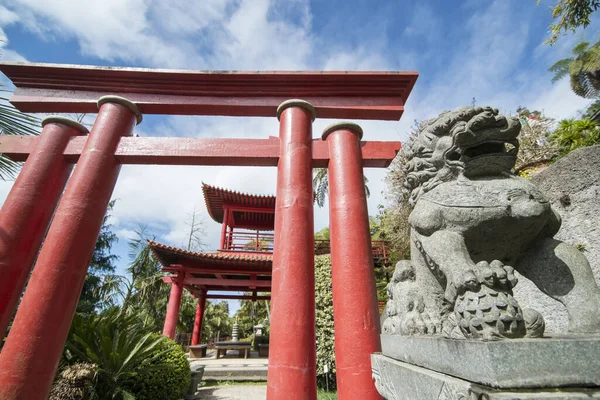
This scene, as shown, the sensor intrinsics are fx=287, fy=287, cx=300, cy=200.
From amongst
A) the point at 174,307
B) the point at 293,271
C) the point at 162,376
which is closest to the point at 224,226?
the point at 174,307

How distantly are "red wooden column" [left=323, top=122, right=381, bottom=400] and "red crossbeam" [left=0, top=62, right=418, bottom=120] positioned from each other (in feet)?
2.56

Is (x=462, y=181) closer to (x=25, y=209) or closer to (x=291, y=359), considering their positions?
(x=291, y=359)

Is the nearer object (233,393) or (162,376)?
(162,376)

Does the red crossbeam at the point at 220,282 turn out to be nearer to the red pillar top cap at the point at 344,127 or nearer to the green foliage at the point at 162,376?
the green foliage at the point at 162,376

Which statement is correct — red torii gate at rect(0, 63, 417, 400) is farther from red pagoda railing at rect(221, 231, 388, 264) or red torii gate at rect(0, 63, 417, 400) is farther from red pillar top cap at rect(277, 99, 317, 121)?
red pagoda railing at rect(221, 231, 388, 264)

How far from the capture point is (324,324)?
22.8 feet

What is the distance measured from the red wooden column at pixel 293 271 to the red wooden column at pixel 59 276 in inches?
81.8

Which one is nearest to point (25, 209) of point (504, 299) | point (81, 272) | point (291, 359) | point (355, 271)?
point (81, 272)

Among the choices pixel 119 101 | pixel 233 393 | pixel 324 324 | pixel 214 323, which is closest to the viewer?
pixel 119 101

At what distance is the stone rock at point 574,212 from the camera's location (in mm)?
2539

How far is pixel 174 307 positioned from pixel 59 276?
7.43 metres

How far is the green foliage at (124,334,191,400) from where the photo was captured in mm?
4727

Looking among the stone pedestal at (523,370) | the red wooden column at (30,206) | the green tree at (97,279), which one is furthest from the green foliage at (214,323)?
the stone pedestal at (523,370)

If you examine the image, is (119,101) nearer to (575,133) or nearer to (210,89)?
(210,89)
